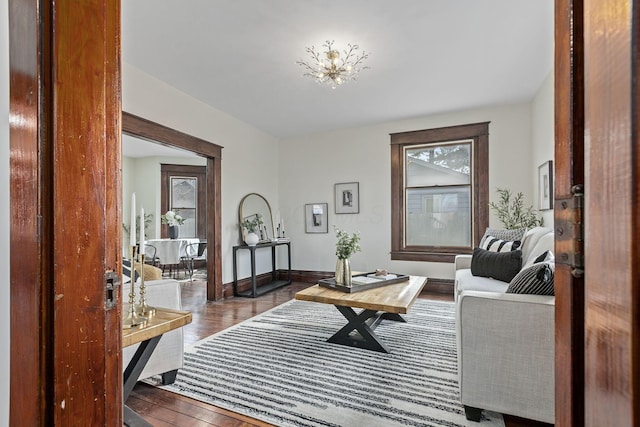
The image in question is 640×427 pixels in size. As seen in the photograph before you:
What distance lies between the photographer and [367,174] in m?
5.12

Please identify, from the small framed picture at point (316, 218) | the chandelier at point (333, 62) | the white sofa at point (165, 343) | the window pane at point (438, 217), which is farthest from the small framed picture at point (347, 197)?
the white sofa at point (165, 343)

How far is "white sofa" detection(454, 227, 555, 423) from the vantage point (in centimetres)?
153

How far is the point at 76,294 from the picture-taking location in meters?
0.59

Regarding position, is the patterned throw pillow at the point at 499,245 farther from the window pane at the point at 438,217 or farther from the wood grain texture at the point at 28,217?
the wood grain texture at the point at 28,217

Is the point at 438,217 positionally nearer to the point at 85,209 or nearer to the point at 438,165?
the point at 438,165

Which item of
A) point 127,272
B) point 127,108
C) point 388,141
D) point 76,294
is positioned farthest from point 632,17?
point 388,141

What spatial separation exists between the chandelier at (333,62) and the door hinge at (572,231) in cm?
265

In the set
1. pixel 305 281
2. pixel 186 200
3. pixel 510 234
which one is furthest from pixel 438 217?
pixel 186 200

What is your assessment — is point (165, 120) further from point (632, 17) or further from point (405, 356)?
point (632, 17)

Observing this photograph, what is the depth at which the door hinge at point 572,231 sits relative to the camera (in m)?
0.41

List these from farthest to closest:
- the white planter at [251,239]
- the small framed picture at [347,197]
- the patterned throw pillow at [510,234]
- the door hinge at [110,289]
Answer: the small framed picture at [347,197], the white planter at [251,239], the patterned throw pillow at [510,234], the door hinge at [110,289]

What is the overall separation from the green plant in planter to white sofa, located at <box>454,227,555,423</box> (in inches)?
106

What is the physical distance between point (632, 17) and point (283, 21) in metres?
2.50

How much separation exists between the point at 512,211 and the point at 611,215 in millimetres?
4425
